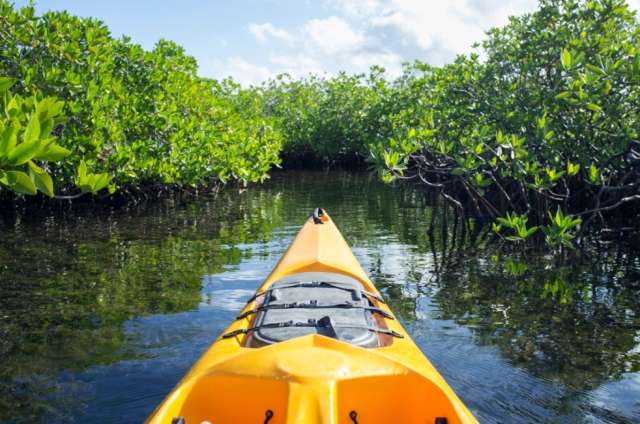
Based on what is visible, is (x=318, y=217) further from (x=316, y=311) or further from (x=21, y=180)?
(x=21, y=180)

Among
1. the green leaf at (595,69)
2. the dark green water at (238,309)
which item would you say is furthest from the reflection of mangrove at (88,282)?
the green leaf at (595,69)

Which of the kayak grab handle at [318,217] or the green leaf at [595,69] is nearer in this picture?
the green leaf at [595,69]

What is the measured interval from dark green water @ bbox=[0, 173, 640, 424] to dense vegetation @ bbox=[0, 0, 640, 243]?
30.9 inches

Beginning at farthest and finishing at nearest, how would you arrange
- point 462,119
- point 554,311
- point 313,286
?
point 462,119
point 554,311
point 313,286

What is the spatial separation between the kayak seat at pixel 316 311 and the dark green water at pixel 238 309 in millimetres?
957

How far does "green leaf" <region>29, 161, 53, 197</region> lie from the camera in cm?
196

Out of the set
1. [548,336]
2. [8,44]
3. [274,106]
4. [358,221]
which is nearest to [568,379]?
[548,336]

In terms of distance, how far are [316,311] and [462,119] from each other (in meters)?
6.78

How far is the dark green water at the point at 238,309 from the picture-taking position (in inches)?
150

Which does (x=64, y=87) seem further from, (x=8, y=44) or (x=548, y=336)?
(x=548, y=336)

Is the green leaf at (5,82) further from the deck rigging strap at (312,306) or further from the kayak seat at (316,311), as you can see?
the deck rigging strap at (312,306)

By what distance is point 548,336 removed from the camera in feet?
15.8

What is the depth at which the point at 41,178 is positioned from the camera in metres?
1.99

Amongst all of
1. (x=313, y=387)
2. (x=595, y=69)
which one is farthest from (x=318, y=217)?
(x=313, y=387)
